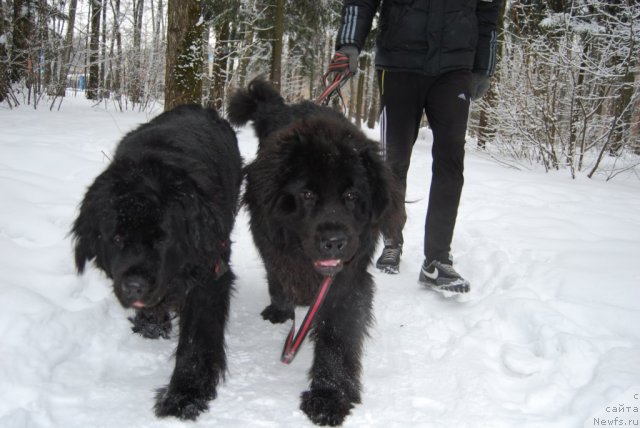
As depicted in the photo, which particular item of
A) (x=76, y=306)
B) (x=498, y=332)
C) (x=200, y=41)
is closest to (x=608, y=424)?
(x=498, y=332)

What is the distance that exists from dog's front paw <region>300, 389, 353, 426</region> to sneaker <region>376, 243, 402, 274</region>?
66.8 inches

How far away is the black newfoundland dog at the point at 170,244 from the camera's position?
1951mm

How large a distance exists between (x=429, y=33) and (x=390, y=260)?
5.55ft

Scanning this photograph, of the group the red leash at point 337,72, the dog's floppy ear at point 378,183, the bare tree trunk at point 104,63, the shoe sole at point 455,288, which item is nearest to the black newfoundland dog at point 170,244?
the dog's floppy ear at point 378,183

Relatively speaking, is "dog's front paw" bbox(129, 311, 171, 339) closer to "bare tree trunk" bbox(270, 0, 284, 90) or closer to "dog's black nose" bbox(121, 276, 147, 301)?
"dog's black nose" bbox(121, 276, 147, 301)

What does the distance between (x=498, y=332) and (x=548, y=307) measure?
1.18 ft

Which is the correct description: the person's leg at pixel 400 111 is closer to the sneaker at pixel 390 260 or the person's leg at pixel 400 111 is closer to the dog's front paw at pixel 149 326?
the sneaker at pixel 390 260

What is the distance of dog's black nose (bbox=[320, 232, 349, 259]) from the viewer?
7.21 feet

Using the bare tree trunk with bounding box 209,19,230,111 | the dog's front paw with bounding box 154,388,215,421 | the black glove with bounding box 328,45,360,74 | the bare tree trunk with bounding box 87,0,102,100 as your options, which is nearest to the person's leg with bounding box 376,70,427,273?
the black glove with bounding box 328,45,360,74

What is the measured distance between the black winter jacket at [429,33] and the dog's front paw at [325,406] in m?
2.18

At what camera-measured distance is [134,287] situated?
1911mm

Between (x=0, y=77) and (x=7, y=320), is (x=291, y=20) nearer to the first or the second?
(x=0, y=77)

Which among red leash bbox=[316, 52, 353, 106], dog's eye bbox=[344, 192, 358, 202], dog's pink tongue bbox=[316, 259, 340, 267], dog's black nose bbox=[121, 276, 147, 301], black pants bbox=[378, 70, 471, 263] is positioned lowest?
dog's black nose bbox=[121, 276, 147, 301]

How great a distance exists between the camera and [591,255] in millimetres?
3617
